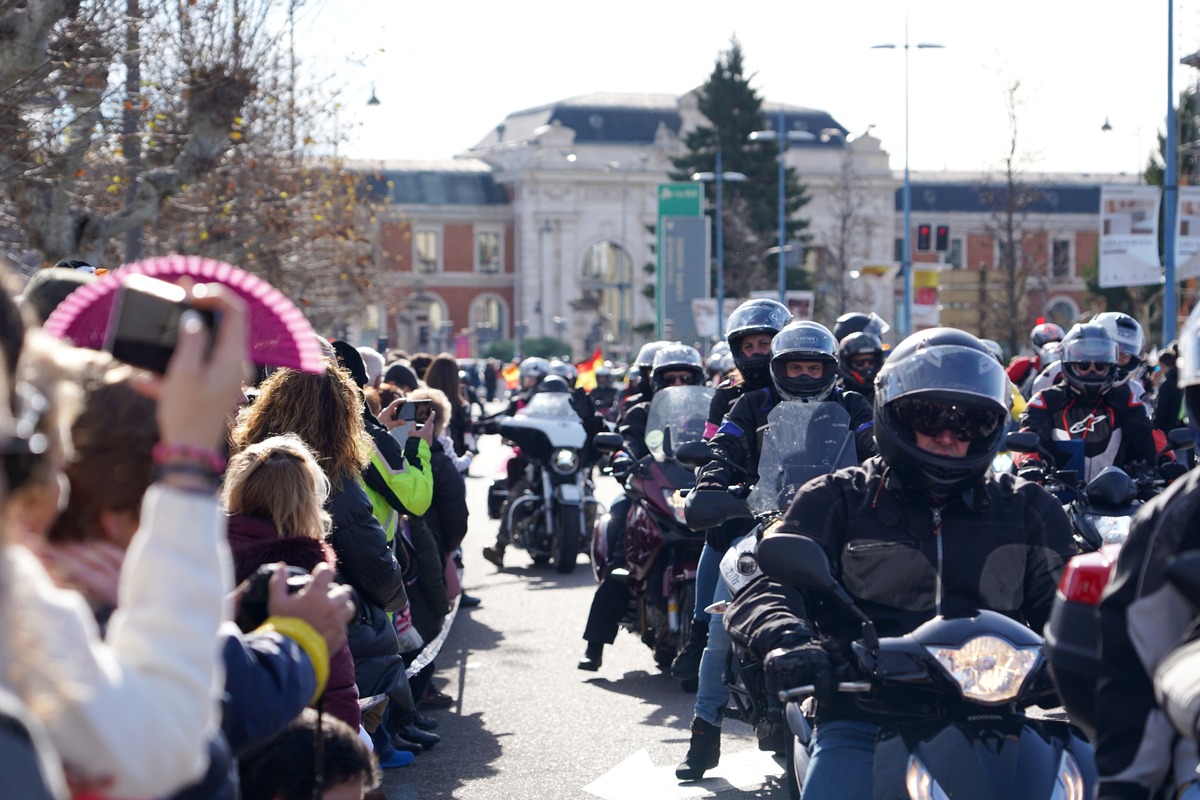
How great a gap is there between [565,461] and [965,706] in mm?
10401

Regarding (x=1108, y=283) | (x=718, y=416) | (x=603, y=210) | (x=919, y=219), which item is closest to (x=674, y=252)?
(x=1108, y=283)

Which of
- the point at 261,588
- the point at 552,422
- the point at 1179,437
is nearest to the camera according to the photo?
the point at 261,588

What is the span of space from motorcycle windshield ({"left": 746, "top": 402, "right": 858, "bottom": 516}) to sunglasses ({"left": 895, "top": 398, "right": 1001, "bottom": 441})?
1.82m

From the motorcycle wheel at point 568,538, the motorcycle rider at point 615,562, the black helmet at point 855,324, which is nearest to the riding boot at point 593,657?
the motorcycle rider at point 615,562

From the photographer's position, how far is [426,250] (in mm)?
104625

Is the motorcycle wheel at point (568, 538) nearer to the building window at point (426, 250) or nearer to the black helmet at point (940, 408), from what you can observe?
the black helmet at point (940, 408)

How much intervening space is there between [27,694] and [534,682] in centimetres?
729

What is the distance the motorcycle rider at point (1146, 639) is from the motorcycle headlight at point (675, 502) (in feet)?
18.4

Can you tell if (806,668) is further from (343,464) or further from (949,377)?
(343,464)

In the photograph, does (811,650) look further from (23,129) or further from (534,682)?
(23,129)

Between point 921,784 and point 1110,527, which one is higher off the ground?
point 921,784

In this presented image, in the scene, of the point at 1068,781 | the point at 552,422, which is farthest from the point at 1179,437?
the point at 552,422

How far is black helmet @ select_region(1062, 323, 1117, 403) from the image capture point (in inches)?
347

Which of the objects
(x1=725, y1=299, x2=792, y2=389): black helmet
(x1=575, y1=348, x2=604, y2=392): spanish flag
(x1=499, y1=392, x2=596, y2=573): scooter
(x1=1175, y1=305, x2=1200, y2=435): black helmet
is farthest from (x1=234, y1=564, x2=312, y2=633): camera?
(x1=575, y1=348, x2=604, y2=392): spanish flag
